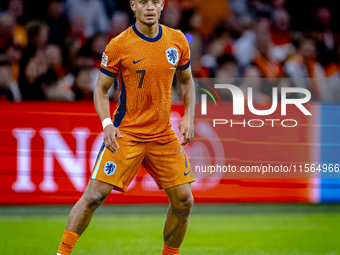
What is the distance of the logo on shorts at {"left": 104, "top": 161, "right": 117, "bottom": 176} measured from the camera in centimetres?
Answer: 358

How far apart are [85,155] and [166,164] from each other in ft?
8.86

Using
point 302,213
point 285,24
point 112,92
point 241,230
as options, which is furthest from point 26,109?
point 285,24

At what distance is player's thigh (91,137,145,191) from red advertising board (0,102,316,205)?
260 centimetres

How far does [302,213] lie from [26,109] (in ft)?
11.9

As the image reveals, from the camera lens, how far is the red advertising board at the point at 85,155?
6117mm

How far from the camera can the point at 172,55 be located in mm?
3668

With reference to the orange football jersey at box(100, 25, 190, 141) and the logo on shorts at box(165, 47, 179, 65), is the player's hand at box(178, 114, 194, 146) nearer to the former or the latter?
the orange football jersey at box(100, 25, 190, 141)

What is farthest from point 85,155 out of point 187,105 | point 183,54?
point 183,54

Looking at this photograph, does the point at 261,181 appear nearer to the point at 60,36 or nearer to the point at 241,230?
the point at 241,230

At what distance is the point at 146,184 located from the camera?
631cm

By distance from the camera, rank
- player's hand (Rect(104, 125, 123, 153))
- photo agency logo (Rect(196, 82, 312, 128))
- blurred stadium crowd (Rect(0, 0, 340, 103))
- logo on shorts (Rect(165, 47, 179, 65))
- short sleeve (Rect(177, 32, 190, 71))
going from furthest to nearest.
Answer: blurred stadium crowd (Rect(0, 0, 340, 103)) < photo agency logo (Rect(196, 82, 312, 128)) < short sleeve (Rect(177, 32, 190, 71)) < logo on shorts (Rect(165, 47, 179, 65)) < player's hand (Rect(104, 125, 123, 153))

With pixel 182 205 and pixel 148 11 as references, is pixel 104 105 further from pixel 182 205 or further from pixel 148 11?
pixel 182 205

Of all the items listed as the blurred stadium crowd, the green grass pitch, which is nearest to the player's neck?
the green grass pitch

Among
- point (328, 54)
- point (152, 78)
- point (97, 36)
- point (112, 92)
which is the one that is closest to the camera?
point (152, 78)
